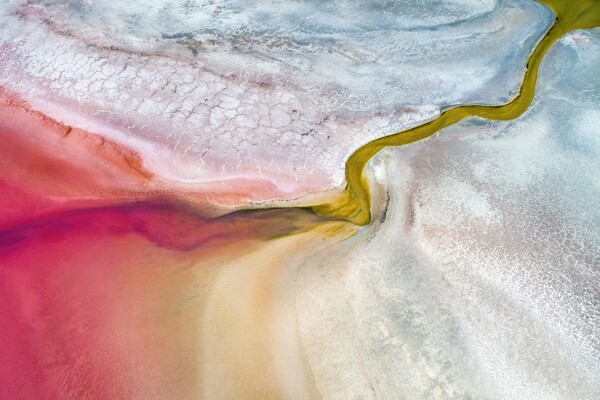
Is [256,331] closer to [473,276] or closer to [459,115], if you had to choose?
[473,276]

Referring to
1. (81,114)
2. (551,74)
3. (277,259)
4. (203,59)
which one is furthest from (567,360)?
(81,114)

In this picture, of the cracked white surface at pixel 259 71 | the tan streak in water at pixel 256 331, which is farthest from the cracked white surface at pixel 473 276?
the cracked white surface at pixel 259 71

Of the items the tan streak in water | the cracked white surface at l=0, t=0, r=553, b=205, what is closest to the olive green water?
the cracked white surface at l=0, t=0, r=553, b=205

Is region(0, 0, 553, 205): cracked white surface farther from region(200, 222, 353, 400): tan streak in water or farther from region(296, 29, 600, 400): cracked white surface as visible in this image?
region(200, 222, 353, 400): tan streak in water

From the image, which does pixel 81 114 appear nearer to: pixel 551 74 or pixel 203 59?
pixel 203 59

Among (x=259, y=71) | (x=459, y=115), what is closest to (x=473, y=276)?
(x=459, y=115)

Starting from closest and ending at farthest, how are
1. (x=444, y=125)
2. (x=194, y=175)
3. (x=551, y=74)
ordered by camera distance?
(x=194, y=175), (x=444, y=125), (x=551, y=74)

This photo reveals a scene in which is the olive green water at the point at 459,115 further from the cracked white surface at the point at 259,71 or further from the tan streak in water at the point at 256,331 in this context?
the tan streak in water at the point at 256,331
